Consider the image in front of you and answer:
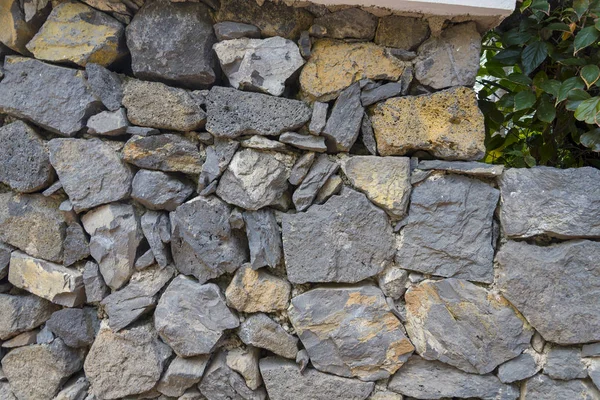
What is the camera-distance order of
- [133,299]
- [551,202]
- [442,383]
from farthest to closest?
[133,299], [442,383], [551,202]

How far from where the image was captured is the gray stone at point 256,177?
1.29 meters

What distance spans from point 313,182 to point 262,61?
394 mm

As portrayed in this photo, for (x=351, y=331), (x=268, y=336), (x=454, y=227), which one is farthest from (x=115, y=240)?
(x=454, y=227)

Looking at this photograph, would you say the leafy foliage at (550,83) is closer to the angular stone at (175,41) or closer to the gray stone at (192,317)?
the angular stone at (175,41)

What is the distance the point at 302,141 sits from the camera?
1274 mm

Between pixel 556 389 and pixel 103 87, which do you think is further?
pixel 103 87

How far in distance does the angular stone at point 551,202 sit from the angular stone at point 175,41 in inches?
37.8

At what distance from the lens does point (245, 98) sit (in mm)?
1298

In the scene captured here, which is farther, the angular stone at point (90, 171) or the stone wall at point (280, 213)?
the angular stone at point (90, 171)

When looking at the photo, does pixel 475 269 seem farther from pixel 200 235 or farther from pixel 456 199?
pixel 200 235

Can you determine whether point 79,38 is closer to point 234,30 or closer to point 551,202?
point 234,30

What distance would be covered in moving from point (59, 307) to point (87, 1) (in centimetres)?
101

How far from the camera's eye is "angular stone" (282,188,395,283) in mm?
1281

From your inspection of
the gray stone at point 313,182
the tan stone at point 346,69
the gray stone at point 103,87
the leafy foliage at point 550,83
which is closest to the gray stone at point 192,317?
the gray stone at point 313,182
